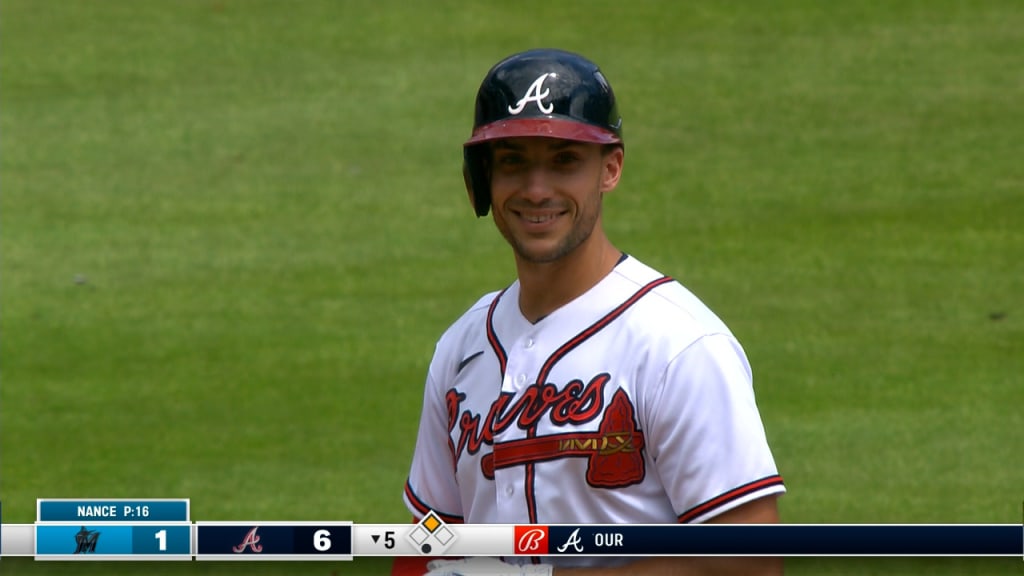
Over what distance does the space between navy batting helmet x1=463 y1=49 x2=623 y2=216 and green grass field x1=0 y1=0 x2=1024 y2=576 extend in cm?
190

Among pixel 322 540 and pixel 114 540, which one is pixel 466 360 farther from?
pixel 114 540

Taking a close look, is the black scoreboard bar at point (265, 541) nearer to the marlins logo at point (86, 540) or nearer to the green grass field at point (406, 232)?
the marlins logo at point (86, 540)

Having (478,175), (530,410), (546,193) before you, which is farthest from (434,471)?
(546,193)

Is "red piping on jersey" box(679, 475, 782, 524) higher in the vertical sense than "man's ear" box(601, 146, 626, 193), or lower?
lower

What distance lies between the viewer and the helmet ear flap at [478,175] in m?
3.84

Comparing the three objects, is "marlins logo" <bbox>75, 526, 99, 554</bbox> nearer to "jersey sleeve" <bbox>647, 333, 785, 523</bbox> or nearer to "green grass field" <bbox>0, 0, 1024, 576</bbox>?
"green grass field" <bbox>0, 0, 1024, 576</bbox>

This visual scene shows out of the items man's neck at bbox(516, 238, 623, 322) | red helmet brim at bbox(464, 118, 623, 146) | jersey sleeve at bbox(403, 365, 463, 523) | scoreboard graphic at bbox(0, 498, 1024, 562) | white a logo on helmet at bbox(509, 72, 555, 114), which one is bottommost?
scoreboard graphic at bbox(0, 498, 1024, 562)

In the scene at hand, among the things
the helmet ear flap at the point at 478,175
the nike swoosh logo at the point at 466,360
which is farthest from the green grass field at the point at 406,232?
the helmet ear flap at the point at 478,175

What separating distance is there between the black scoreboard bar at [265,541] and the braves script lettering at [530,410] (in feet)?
1.66

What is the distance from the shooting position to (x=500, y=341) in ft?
12.6

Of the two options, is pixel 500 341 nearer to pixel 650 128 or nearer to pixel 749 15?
pixel 650 128

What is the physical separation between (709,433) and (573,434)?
30 cm

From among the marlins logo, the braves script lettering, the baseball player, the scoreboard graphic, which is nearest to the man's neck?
the baseball player

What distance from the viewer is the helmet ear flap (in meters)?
3.84
